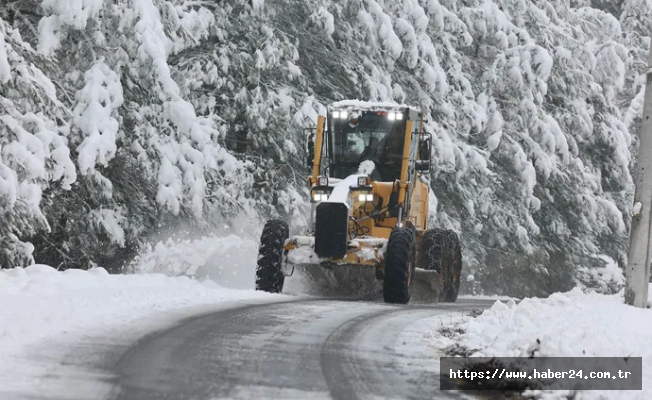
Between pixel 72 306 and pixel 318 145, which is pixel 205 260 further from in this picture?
pixel 72 306

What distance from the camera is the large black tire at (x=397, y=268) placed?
1313 cm

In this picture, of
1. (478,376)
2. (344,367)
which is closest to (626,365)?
(478,376)

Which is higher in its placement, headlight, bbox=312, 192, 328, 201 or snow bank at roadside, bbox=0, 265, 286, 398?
headlight, bbox=312, 192, 328, 201

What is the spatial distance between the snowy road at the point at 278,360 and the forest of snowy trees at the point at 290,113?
12.9 ft

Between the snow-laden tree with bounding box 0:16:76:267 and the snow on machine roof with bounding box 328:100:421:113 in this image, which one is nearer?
the snow-laden tree with bounding box 0:16:76:267

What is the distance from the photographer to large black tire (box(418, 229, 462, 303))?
1590 centimetres

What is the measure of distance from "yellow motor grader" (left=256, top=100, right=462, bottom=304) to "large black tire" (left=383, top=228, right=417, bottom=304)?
0.01 m

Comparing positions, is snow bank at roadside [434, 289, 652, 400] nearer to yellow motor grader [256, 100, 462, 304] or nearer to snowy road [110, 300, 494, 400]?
snowy road [110, 300, 494, 400]

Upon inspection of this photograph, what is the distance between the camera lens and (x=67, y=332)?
24.0 feet

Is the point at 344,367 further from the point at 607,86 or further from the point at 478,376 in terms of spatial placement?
the point at 607,86

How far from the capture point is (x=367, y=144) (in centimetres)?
1520

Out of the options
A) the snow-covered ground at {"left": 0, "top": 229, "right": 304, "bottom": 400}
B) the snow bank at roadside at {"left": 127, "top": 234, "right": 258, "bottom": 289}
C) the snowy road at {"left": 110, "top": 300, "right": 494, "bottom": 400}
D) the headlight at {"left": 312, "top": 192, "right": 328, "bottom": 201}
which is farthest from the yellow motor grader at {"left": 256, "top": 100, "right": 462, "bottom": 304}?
the snowy road at {"left": 110, "top": 300, "right": 494, "bottom": 400}

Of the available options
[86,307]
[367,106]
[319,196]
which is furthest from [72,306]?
[367,106]

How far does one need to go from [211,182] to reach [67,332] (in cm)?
1008
